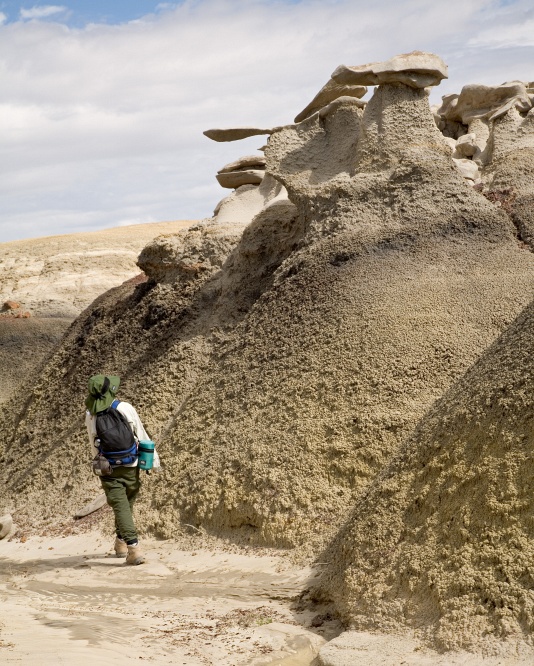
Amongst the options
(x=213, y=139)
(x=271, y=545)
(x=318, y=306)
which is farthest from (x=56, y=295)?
(x=271, y=545)

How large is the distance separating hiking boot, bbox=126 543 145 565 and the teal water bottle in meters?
0.57

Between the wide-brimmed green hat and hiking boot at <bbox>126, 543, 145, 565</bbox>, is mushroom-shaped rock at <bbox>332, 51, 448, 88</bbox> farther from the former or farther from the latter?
hiking boot at <bbox>126, 543, 145, 565</bbox>

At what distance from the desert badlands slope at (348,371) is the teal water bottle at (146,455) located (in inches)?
19.8

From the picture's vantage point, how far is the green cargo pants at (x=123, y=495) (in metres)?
6.92

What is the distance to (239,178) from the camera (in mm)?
12094

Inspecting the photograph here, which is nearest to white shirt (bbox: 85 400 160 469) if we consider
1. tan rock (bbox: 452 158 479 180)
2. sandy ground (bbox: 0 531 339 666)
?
sandy ground (bbox: 0 531 339 666)

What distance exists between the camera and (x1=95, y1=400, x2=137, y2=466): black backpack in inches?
274

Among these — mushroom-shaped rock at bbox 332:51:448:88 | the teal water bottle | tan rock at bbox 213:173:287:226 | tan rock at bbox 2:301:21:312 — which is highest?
mushroom-shaped rock at bbox 332:51:448:88

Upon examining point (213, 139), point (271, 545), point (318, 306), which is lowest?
point (271, 545)

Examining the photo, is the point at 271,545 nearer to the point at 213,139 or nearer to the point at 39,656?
the point at 39,656

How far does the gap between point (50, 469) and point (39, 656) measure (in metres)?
4.79

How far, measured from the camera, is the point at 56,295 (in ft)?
63.6

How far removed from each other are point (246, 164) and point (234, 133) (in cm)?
60

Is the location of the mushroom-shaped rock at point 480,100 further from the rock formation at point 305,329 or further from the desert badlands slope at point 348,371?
the rock formation at point 305,329
